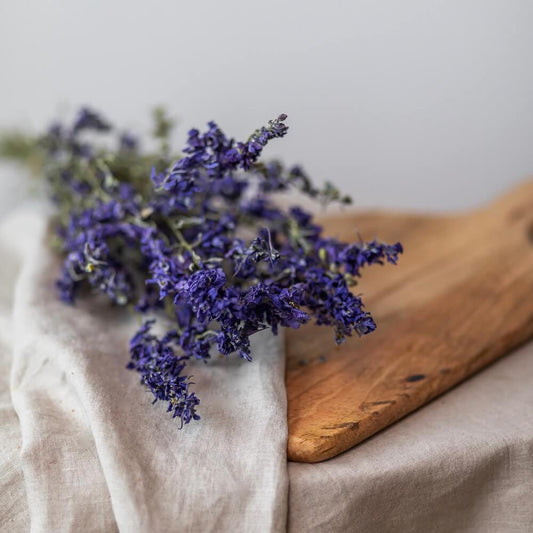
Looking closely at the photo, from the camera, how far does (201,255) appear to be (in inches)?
32.9

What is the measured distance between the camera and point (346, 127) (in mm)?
1688

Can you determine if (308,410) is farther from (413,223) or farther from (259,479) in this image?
(413,223)

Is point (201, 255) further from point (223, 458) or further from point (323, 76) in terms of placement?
point (323, 76)

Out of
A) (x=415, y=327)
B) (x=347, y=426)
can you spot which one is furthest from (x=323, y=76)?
(x=347, y=426)

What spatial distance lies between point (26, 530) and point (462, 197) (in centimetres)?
151

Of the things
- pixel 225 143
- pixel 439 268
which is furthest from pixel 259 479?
pixel 439 268

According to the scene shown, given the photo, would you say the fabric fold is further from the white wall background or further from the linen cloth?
the white wall background

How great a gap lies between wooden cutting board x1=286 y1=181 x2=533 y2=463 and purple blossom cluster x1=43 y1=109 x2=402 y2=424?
0.08m

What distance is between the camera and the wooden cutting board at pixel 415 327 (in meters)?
0.75

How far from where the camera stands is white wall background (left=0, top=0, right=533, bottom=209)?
5.18 feet

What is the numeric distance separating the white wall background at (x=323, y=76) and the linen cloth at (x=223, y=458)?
3.04ft

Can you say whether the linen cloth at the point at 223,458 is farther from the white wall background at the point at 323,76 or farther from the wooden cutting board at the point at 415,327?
the white wall background at the point at 323,76

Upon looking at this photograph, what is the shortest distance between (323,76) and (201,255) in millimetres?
947

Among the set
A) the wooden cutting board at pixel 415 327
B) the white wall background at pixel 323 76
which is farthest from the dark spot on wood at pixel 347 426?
the white wall background at pixel 323 76
